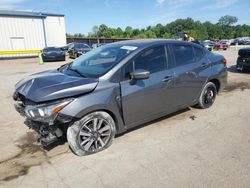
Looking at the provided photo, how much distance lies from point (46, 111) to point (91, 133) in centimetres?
76

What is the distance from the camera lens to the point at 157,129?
4320 millimetres

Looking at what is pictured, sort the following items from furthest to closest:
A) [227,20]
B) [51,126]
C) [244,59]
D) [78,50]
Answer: [227,20] → [78,50] → [244,59] → [51,126]

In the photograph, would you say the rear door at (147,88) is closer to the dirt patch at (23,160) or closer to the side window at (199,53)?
the side window at (199,53)

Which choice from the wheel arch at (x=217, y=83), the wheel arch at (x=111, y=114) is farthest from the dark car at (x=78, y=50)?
the wheel arch at (x=111, y=114)

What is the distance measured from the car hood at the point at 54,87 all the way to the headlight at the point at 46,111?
3.5 inches

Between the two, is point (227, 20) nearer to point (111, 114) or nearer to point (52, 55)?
point (52, 55)

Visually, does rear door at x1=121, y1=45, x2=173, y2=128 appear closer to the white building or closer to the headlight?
the headlight

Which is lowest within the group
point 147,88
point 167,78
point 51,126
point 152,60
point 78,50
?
point 51,126

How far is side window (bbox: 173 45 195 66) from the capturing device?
14.6ft

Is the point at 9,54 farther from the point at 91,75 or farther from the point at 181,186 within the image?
the point at 181,186

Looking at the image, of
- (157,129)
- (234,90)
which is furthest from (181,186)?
(234,90)

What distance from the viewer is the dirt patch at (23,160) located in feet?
10.1

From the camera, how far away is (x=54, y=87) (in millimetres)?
3211

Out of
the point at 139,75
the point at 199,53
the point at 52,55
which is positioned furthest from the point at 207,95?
Answer: the point at 52,55
